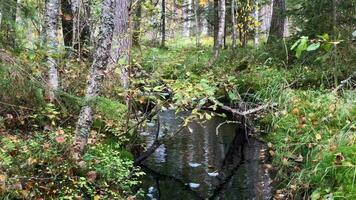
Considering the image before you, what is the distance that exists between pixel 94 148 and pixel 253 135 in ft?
13.1

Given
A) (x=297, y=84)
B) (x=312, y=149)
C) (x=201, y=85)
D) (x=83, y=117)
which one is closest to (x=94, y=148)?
(x=83, y=117)

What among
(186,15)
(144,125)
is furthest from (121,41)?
(186,15)

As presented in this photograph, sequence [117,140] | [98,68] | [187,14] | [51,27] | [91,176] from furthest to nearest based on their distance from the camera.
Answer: [187,14] → [117,140] → [51,27] → [98,68] → [91,176]

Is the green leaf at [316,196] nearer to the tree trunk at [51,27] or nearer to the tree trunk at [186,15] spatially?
the tree trunk at [51,27]

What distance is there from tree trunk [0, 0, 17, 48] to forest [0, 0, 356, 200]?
0.02m

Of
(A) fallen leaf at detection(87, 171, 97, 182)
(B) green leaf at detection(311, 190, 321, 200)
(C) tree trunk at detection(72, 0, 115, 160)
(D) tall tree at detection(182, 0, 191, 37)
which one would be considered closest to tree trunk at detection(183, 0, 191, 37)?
(D) tall tree at detection(182, 0, 191, 37)

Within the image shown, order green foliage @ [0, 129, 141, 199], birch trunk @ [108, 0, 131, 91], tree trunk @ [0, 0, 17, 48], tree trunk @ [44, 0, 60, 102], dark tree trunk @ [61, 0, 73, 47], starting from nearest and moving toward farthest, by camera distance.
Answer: green foliage @ [0, 129, 141, 199]
tree trunk @ [0, 0, 17, 48]
tree trunk @ [44, 0, 60, 102]
birch trunk @ [108, 0, 131, 91]
dark tree trunk @ [61, 0, 73, 47]

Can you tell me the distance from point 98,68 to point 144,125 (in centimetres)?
259

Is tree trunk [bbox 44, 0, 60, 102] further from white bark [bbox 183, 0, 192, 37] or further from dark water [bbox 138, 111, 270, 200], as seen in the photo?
white bark [bbox 183, 0, 192, 37]

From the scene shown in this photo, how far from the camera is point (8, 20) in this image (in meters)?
5.38

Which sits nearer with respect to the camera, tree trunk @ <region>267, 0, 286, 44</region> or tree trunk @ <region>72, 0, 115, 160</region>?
tree trunk @ <region>72, 0, 115, 160</region>

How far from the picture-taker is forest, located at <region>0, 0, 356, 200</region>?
5.06 m

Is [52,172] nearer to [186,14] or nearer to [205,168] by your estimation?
[205,168]

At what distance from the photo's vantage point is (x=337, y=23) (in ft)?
34.5
